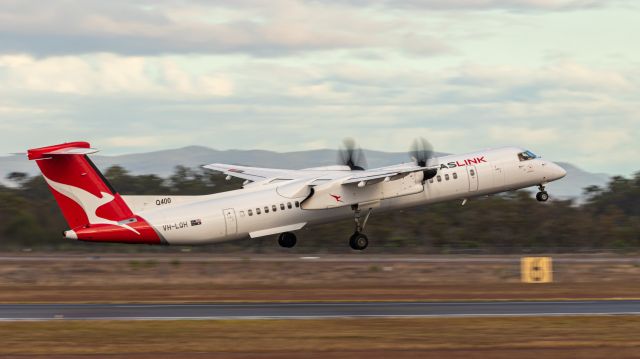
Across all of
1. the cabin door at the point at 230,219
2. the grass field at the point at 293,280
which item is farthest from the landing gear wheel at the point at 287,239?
the cabin door at the point at 230,219

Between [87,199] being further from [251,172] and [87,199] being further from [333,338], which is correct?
[333,338]

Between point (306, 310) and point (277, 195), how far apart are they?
1635 centimetres

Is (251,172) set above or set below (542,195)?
above

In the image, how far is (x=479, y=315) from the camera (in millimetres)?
28031

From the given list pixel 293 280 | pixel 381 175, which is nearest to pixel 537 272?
pixel 381 175

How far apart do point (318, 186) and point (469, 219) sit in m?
31.9

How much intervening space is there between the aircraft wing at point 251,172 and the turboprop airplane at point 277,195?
61 millimetres

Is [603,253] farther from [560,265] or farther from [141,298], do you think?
[141,298]

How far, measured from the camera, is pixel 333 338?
2411cm

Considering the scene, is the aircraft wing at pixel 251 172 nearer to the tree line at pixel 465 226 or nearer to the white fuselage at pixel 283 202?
the white fuselage at pixel 283 202

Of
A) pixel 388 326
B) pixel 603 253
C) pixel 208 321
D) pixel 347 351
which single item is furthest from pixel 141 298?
pixel 603 253

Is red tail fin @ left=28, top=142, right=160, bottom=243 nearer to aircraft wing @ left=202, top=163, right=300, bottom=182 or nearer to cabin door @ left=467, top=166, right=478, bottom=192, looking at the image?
aircraft wing @ left=202, top=163, right=300, bottom=182

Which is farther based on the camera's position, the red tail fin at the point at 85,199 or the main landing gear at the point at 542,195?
→ the main landing gear at the point at 542,195

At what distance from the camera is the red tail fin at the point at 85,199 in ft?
131
